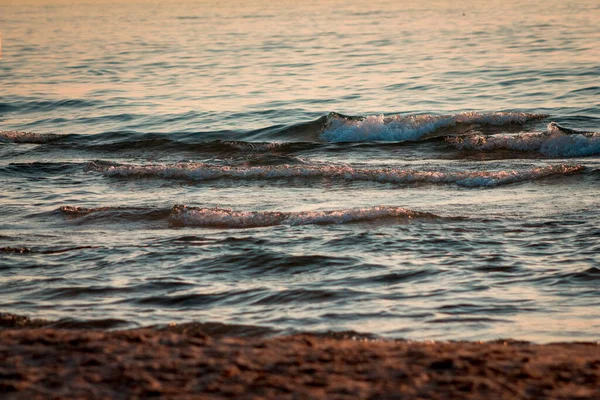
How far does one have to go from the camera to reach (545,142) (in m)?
13.8

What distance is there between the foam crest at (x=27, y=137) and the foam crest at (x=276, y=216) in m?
7.76

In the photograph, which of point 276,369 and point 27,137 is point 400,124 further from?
point 276,369

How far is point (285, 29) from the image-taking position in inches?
1588

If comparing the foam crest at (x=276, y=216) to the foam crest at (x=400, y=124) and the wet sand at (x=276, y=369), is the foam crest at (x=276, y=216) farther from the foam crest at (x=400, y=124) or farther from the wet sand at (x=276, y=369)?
the foam crest at (x=400, y=124)

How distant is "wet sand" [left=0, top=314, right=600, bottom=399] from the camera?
406 cm

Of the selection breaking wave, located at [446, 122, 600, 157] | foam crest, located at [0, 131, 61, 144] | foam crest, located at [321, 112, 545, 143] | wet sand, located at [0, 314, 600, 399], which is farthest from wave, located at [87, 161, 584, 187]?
wet sand, located at [0, 314, 600, 399]

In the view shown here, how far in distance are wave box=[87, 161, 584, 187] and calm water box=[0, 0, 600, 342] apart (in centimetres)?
3

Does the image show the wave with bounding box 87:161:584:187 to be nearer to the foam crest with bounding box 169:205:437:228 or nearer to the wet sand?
the foam crest with bounding box 169:205:437:228

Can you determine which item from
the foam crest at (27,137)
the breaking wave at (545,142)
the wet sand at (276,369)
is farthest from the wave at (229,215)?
the foam crest at (27,137)

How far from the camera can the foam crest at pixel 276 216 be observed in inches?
354

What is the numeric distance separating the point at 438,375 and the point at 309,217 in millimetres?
4847

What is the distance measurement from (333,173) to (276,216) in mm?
2649

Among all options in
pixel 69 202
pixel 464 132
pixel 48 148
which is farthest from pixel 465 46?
pixel 69 202

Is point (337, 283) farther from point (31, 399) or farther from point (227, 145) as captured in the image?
point (227, 145)
